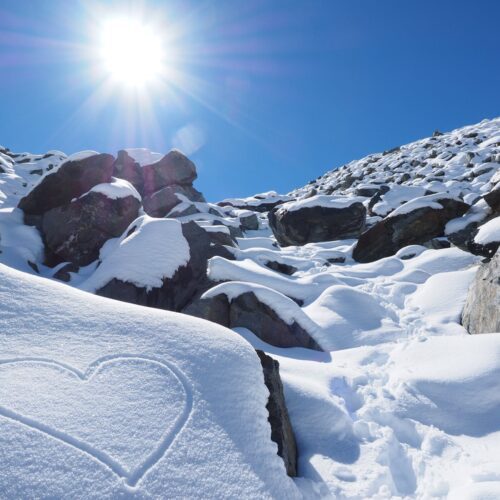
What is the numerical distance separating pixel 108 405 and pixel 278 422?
155cm

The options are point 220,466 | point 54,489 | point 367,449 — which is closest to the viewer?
point 54,489

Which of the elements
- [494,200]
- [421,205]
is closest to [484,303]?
[494,200]

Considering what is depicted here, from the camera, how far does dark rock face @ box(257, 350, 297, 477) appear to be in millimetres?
3215

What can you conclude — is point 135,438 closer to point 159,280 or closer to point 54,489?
point 54,489

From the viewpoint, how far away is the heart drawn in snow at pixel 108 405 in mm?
2225

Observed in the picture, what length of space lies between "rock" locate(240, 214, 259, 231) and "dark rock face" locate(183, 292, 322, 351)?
25.2 m

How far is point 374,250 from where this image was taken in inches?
610

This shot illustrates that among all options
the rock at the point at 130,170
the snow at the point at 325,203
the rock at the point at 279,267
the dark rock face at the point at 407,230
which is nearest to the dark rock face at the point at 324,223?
the snow at the point at 325,203

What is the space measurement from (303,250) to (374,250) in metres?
3.53

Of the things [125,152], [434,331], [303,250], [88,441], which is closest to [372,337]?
[434,331]

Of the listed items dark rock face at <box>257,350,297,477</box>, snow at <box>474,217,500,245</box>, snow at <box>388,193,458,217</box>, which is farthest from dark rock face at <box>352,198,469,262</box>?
dark rock face at <box>257,350,297,477</box>

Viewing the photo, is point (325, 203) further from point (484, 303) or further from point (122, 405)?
point (122, 405)

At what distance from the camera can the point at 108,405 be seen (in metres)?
2.54

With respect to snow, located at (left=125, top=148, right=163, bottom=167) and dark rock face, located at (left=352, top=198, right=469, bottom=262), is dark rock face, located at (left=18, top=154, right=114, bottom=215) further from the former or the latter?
dark rock face, located at (left=352, top=198, right=469, bottom=262)
